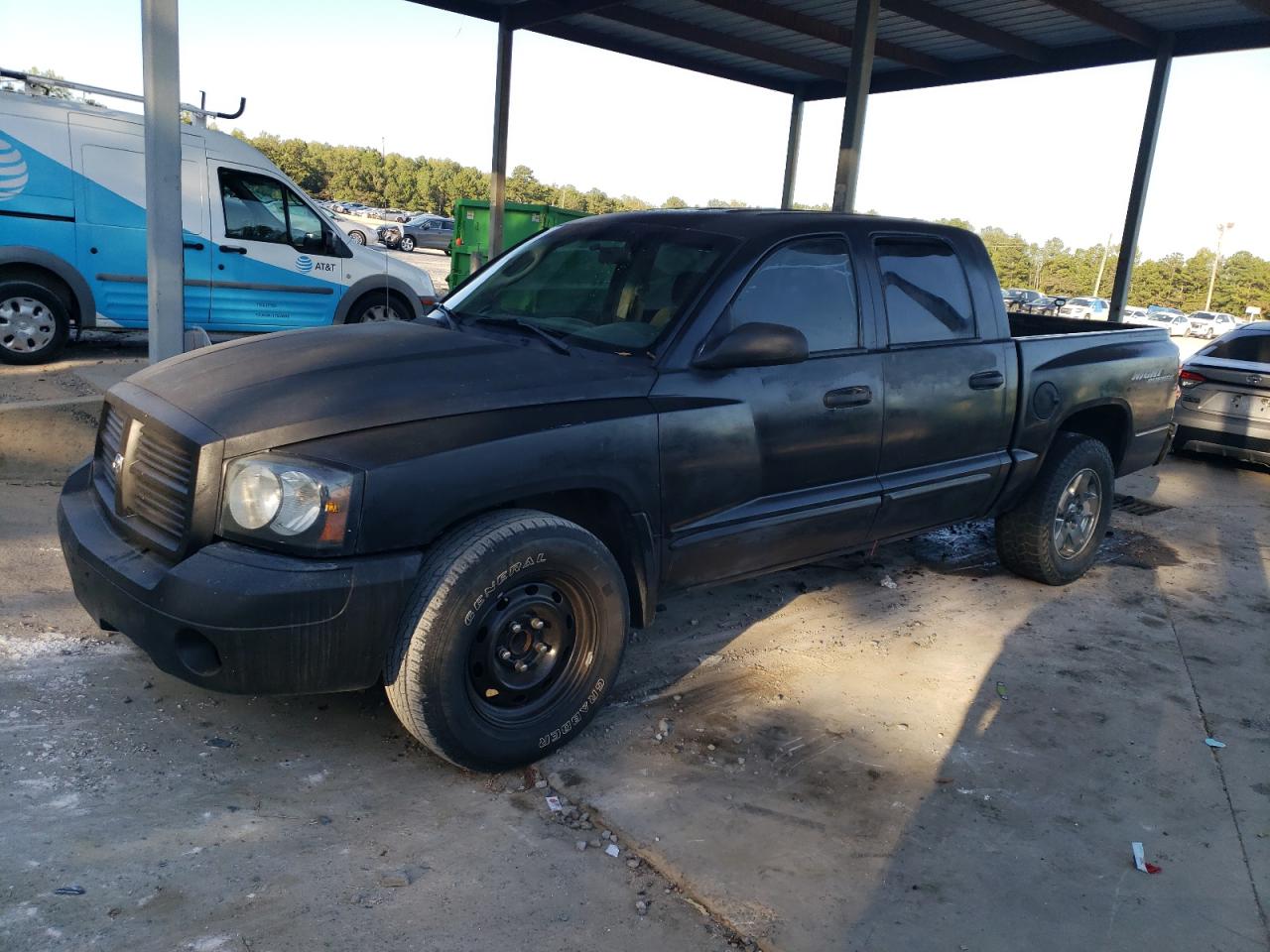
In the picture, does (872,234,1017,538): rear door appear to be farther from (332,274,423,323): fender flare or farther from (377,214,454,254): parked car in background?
(377,214,454,254): parked car in background

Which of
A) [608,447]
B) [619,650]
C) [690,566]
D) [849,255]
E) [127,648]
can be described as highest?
[849,255]

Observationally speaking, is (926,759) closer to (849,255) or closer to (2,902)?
(849,255)

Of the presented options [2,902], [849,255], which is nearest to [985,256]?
[849,255]

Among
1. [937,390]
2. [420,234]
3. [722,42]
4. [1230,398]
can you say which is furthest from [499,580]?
[420,234]

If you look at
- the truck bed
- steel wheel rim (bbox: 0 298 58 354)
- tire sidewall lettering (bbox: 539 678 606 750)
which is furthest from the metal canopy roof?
tire sidewall lettering (bbox: 539 678 606 750)

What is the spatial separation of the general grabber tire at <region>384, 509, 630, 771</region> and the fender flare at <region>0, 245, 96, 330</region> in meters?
7.48

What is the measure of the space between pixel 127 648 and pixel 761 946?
2.76 m

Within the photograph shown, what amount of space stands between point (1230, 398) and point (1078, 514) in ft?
15.8

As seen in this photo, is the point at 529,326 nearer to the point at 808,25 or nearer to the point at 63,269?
the point at 63,269

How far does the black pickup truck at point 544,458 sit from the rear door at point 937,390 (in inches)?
0.6

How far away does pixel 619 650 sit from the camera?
3.41 m

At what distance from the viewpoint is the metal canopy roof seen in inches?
440

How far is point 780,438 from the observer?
3773 millimetres

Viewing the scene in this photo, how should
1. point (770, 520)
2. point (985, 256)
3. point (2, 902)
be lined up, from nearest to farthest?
point (2, 902) → point (770, 520) → point (985, 256)
